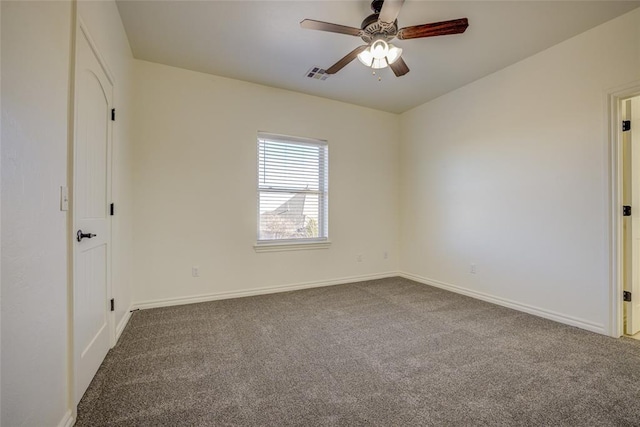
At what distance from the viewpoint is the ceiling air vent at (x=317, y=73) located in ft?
10.8

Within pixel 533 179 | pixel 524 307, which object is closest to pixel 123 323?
pixel 524 307

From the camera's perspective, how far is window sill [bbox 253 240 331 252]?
12.3 ft

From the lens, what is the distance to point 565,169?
2.78 meters

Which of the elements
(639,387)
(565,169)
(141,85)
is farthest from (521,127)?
(141,85)

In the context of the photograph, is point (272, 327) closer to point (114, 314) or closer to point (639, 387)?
point (114, 314)

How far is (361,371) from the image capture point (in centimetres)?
194

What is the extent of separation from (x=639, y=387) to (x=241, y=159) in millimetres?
3966

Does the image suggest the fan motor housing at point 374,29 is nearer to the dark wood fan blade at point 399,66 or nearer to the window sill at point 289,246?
the dark wood fan blade at point 399,66

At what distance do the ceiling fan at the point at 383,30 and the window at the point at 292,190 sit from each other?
175cm

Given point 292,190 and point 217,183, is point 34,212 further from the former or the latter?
point 292,190

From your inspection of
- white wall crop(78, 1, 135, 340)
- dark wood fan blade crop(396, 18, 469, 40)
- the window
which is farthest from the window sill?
dark wood fan blade crop(396, 18, 469, 40)

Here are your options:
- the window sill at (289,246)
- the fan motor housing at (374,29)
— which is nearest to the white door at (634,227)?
the fan motor housing at (374,29)

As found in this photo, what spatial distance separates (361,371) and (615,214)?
2.60m

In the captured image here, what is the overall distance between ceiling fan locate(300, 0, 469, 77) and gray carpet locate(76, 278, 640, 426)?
2375mm
